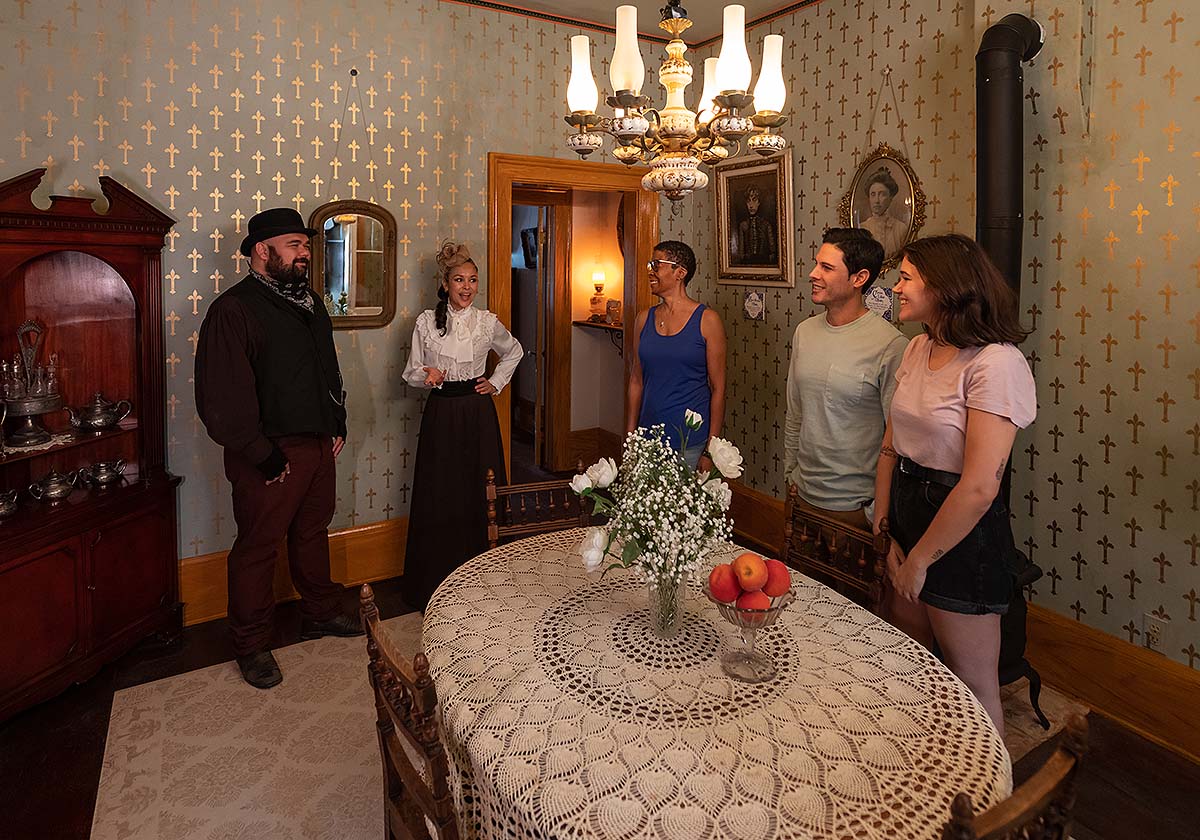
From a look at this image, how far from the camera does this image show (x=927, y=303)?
2189mm

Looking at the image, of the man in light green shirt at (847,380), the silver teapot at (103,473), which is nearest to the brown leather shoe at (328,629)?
the silver teapot at (103,473)

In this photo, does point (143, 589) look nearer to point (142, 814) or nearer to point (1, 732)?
point (1, 732)

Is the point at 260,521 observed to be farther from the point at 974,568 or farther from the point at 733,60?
the point at 974,568

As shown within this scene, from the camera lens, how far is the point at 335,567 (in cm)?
414

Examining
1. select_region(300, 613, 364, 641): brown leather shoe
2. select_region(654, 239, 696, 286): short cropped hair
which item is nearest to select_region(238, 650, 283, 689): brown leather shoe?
select_region(300, 613, 364, 641): brown leather shoe

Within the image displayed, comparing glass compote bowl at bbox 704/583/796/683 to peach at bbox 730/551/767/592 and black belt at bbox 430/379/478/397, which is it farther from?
black belt at bbox 430/379/478/397

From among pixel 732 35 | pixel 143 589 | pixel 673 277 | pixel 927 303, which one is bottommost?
pixel 143 589

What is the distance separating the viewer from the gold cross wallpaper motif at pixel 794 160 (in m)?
2.77

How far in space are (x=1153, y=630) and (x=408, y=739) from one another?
2.79 m

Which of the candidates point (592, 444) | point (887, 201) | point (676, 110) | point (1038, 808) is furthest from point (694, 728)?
point (592, 444)

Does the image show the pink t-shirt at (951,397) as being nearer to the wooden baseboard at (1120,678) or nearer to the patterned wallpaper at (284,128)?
the wooden baseboard at (1120,678)

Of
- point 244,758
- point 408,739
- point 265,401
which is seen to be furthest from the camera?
point 265,401

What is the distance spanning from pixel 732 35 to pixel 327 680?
2.83 m

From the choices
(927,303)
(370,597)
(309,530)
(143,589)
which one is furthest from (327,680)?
(927,303)
